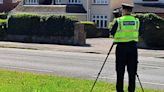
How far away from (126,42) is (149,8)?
36098mm

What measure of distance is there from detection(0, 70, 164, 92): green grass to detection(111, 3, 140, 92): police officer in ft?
4.39

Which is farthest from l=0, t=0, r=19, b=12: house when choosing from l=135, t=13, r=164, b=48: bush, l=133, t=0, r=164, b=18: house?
l=135, t=13, r=164, b=48: bush

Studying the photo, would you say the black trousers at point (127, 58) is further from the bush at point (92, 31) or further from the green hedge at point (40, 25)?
the bush at point (92, 31)

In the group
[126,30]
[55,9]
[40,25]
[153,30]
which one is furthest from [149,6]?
[126,30]

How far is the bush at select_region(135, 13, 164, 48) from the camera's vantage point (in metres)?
32.1

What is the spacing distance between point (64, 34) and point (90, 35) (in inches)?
390

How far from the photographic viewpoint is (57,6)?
2061 inches

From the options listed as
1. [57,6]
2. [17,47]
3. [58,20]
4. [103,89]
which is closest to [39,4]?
[57,6]

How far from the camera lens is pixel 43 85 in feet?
41.4

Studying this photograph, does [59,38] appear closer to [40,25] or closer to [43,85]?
[40,25]

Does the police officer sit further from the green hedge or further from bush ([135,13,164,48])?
the green hedge

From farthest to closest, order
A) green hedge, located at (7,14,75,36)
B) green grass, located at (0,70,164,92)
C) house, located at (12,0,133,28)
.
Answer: house, located at (12,0,133,28), green hedge, located at (7,14,75,36), green grass, located at (0,70,164,92)

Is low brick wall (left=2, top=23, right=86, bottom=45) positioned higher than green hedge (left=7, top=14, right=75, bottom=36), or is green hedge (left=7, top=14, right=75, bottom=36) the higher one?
green hedge (left=7, top=14, right=75, bottom=36)

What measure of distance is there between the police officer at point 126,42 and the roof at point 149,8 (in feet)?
114
